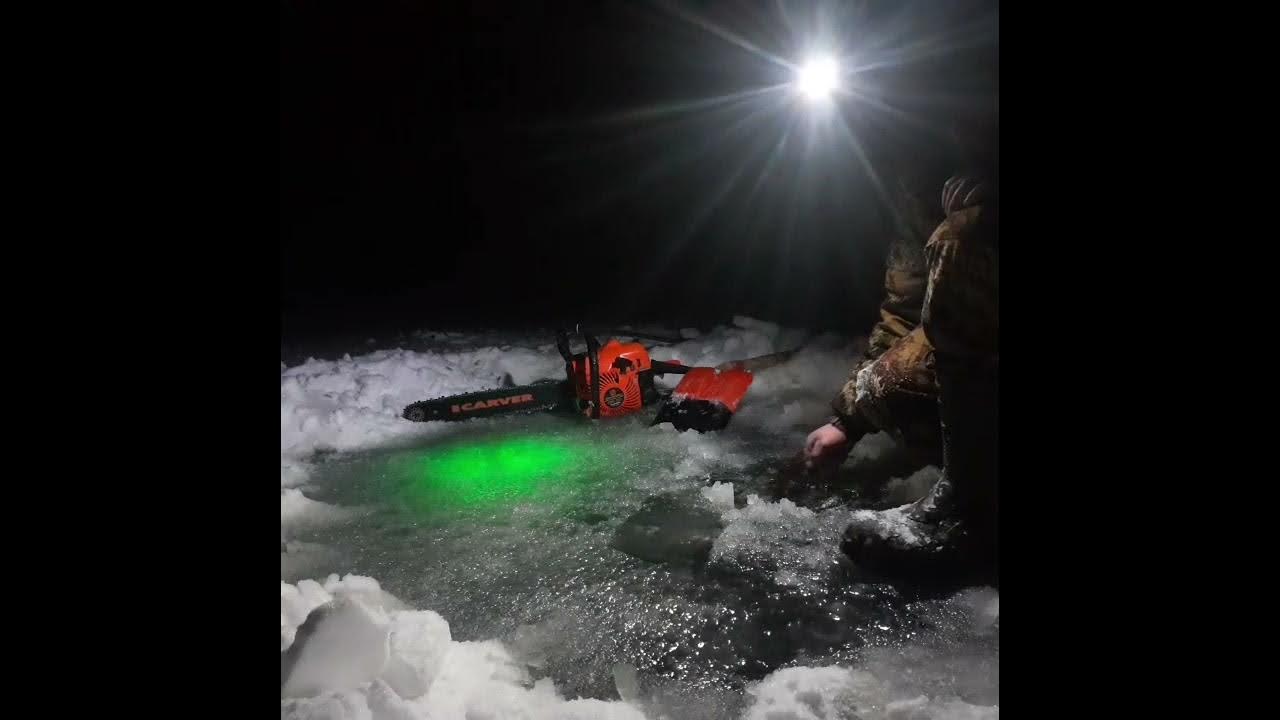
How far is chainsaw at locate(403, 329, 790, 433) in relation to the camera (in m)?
6.84

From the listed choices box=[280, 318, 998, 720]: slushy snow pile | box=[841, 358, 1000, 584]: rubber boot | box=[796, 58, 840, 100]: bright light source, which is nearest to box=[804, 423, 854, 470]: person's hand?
box=[280, 318, 998, 720]: slushy snow pile

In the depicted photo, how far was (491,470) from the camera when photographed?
6027 mm

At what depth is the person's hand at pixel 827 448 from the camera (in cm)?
558

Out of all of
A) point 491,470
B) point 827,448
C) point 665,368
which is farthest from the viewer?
point 665,368

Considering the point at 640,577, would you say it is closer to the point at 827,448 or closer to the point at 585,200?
the point at 827,448

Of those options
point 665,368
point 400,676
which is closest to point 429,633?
point 400,676

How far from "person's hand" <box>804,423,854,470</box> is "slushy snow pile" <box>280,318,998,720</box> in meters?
0.43

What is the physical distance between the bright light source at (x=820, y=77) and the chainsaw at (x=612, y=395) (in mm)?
2907

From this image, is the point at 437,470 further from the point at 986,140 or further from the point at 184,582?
the point at 184,582

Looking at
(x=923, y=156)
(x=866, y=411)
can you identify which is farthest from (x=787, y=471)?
(x=923, y=156)

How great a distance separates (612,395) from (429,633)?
3996 millimetres

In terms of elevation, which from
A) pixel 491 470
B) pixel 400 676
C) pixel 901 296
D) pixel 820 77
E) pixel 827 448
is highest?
pixel 820 77

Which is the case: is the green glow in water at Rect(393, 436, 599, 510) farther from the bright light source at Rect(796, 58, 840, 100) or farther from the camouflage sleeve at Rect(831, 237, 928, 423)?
the bright light source at Rect(796, 58, 840, 100)

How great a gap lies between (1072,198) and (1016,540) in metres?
0.64
